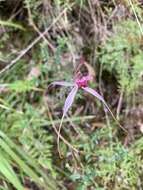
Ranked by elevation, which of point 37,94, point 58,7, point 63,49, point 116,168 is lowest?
point 116,168

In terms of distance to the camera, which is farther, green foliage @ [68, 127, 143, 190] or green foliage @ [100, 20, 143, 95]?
green foliage @ [100, 20, 143, 95]

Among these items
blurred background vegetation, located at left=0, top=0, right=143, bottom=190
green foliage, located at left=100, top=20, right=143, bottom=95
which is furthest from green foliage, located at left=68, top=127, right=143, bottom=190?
green foliage, located at left=100, top=20, right=143, bottom=95

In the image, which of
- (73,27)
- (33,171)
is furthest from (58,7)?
(33,171)

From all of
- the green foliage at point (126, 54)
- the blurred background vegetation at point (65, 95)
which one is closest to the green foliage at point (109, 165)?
the blurred background vegetation at point (65, 95)

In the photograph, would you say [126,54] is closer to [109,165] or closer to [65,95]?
[65,95]

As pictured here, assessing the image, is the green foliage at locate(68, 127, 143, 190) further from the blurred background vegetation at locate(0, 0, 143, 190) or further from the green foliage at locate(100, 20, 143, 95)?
the green foliage at locate(100, 20, 143, 95)

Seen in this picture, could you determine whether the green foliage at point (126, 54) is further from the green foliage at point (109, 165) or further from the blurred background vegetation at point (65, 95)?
the green foliage at point (109, 165)

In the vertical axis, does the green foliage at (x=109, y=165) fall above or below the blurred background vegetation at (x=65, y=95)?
below

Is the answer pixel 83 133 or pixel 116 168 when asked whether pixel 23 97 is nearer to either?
pixel 83 133
